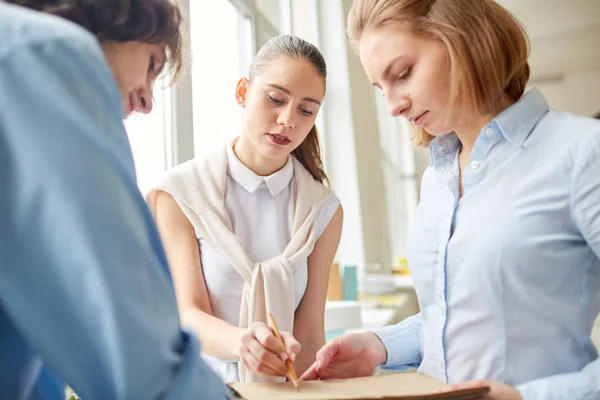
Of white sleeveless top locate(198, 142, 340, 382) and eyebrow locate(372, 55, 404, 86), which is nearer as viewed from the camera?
eyebrow locate(372, 55, 404, 86)

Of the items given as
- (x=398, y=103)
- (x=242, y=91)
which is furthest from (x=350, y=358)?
(x=242, y=91)

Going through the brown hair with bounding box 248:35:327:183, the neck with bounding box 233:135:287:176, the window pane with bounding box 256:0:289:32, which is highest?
the window pane with bounding box 256:0:289:32

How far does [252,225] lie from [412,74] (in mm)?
489

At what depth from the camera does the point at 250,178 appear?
1114 mm

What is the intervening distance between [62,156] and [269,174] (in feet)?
2.77

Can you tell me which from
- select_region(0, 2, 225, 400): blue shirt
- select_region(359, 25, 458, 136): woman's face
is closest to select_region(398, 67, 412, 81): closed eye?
select_region(359, 25, 458, 136): woman's face

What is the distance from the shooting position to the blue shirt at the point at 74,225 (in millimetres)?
307

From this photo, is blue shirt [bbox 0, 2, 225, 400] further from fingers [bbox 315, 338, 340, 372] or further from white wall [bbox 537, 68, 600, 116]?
white wall [bbox 537, 68, 600, 116]

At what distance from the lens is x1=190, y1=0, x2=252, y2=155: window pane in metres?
1.55

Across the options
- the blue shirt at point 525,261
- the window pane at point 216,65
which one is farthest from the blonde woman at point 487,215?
the window pane at point 216,65

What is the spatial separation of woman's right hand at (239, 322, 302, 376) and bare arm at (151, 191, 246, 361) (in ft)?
0.58

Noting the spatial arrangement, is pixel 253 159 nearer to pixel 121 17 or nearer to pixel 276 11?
pixel 121 17

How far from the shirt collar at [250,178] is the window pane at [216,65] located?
0.35 m

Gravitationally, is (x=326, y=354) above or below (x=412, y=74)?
below
